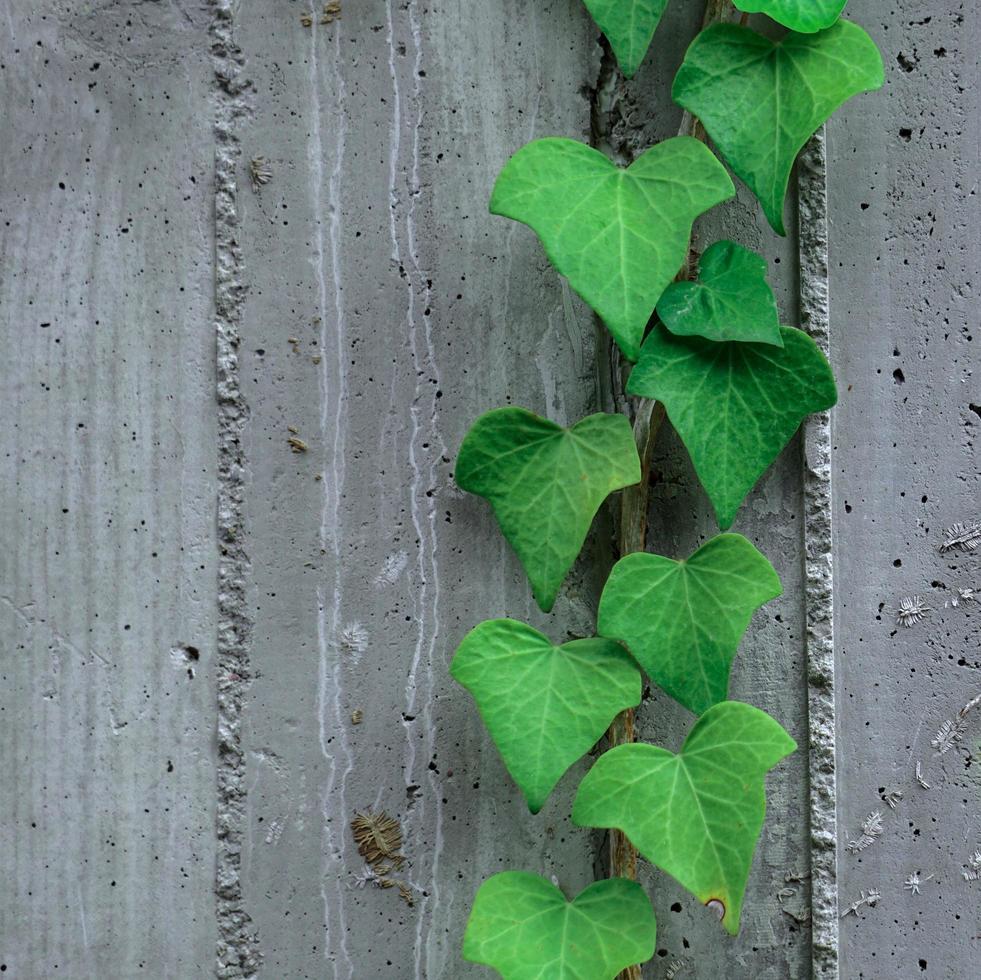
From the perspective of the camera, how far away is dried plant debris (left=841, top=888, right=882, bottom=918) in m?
0.78

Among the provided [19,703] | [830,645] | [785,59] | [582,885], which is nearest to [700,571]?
[830,645]

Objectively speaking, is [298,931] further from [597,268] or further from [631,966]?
[597,268]

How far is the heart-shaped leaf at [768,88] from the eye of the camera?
2.25 feet

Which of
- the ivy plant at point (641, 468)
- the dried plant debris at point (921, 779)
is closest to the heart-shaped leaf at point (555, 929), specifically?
the ivy plant at point (641, 468)

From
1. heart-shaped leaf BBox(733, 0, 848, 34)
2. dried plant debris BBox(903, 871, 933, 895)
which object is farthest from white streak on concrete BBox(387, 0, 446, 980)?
dried plant debris BBox(903, 871, 933, 895)

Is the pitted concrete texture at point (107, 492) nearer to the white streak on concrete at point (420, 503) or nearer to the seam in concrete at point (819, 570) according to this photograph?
the white streak on concrete at point (420, 503)

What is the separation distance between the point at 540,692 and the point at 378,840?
19cm

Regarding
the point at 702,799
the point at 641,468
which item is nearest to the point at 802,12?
the point at 641,468

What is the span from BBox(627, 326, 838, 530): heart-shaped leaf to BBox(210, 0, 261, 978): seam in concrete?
32 cm

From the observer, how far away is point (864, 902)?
78 cm

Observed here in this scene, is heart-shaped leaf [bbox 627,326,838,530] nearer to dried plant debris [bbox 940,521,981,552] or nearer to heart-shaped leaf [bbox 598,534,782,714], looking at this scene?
heart-shaped leaf [bbox 598,534,782,714]

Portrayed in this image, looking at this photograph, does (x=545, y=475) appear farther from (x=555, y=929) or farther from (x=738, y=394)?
(x=555, y=929)

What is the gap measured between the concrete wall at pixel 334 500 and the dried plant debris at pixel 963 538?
0.06m

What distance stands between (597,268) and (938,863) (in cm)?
56
